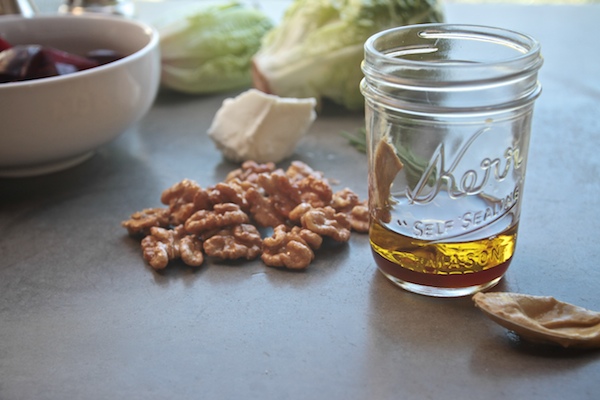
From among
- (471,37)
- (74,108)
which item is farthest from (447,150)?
(74,108)

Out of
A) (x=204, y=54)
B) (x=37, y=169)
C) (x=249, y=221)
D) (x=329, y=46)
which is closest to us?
(x=249, y=221)

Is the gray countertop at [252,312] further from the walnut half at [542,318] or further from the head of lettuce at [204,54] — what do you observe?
the head of lettuce at [204,54]

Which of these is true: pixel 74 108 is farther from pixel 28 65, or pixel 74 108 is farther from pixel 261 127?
pixel 261 127

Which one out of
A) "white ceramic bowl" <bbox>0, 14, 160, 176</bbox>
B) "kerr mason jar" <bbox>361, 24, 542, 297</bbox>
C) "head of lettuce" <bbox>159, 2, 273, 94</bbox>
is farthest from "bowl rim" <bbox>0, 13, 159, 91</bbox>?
"kerr mason jar" <bbox>361, 24, 542, 297</bbox>

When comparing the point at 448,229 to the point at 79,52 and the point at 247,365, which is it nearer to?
the point at 247,365

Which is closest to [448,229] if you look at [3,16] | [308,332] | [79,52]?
[308,332]
